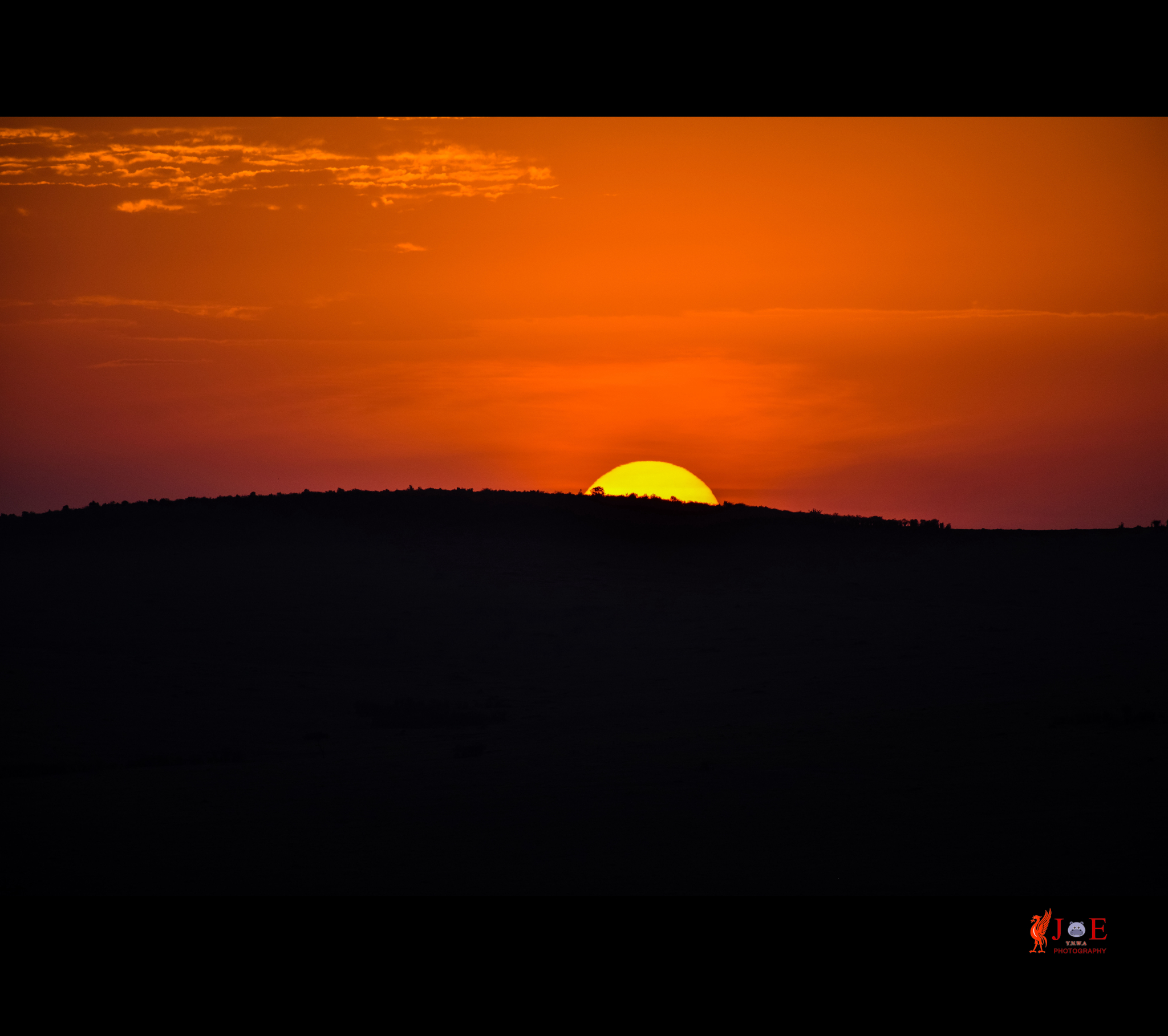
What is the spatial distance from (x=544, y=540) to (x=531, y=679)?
1169 cm

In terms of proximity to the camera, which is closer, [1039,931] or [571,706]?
[1039,931]

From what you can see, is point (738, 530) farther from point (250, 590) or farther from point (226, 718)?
point (226, 718)

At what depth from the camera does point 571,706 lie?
14484mm

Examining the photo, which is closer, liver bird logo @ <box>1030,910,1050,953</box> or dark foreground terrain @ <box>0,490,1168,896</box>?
Result: liver bird logo @ <box>1030,910,1050,953</box>

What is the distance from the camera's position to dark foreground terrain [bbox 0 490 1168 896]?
287 inches

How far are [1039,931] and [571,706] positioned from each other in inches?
376

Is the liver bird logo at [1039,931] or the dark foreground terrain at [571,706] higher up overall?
the dark foreground terrain at [571,706]

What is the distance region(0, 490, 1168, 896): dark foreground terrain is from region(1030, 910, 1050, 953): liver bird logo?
3.70 ft

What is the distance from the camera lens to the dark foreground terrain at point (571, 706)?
A: 7301mm

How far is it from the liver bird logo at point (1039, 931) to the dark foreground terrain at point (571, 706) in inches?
44.4

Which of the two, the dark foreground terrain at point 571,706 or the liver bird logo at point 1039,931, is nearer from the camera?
the liver bird logo at point 1039,931

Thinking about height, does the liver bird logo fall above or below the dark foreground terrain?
below
